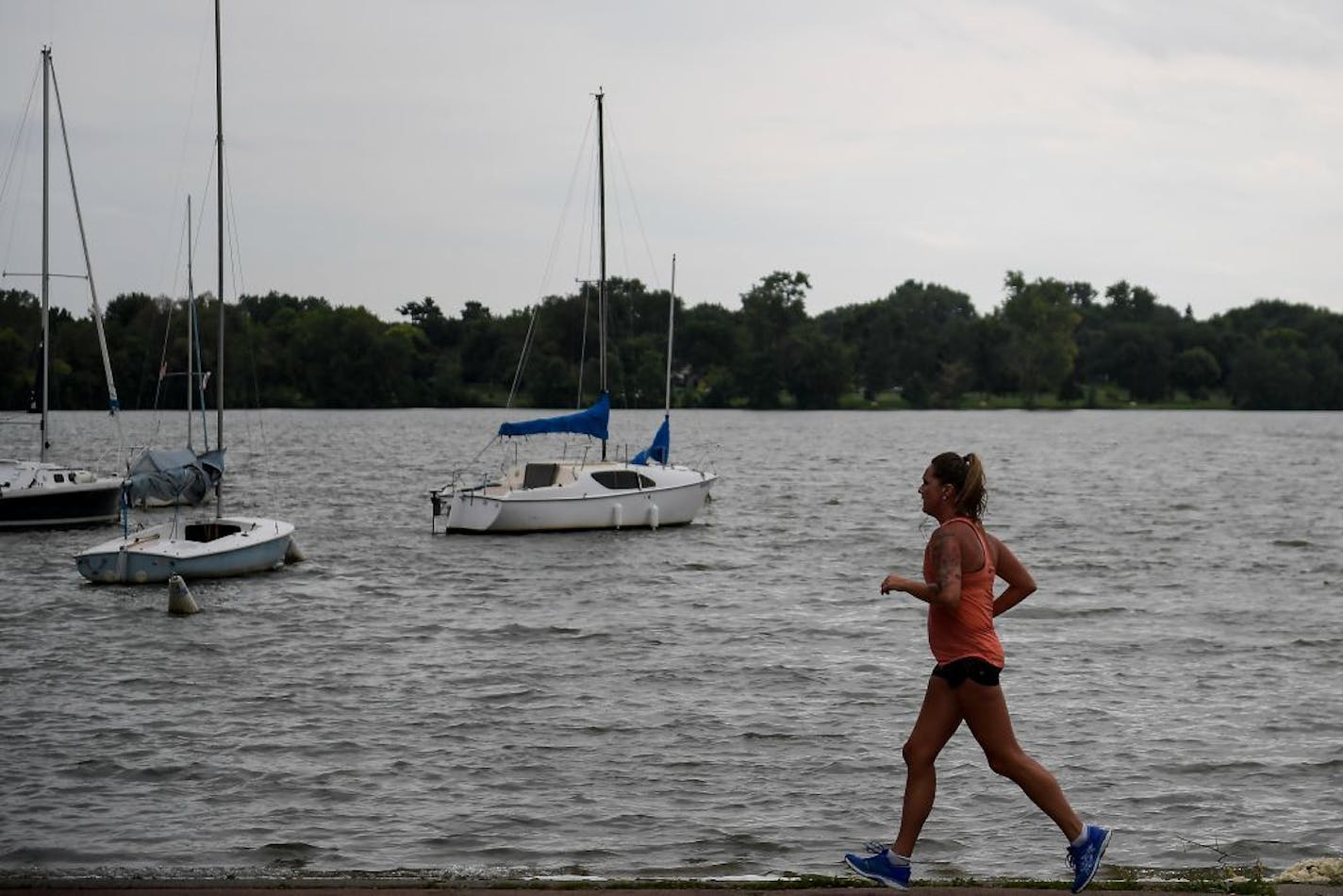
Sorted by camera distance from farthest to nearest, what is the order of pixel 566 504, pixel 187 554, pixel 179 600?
pixel 566 504
pixel 187 554
pixel 179 600

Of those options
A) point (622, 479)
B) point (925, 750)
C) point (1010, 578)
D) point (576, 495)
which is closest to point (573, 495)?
point (576, 495)

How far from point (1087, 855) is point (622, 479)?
36.4 m

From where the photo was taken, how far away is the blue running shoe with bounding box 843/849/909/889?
28.4 ft

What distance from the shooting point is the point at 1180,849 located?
13.1 metres

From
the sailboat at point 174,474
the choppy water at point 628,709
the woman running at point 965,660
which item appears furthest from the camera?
the sailboat at point 174,474

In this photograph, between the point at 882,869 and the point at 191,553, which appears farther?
the point at 191,553

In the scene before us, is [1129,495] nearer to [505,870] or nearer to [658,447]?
[658,447]

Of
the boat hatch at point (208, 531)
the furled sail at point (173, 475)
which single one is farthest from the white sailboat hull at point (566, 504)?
the boat hatch at point (208, 531)

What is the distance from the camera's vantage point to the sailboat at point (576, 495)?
4334 cm

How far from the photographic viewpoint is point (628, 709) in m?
19.0

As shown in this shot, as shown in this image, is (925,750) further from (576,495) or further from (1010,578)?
(576,495)

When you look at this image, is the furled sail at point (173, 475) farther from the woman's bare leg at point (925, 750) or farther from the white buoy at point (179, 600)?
the woman's bare leg at point (925, 750)

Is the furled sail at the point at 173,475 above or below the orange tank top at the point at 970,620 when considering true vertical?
below

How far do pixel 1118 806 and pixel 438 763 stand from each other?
6.25 meters
